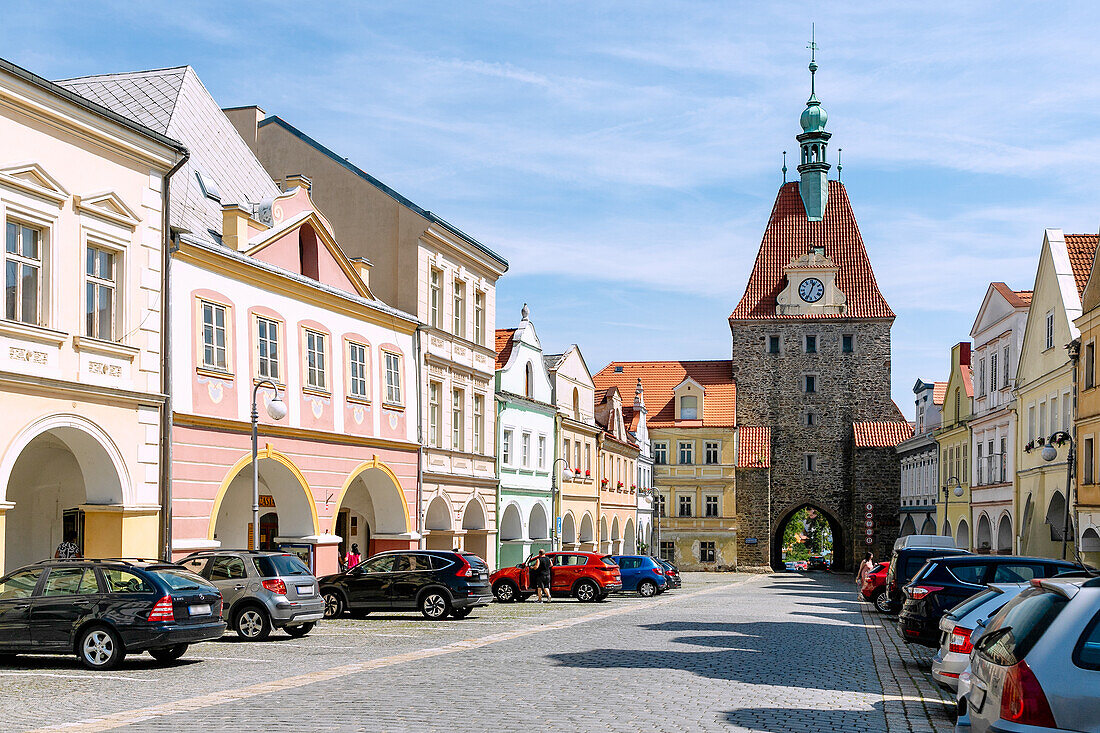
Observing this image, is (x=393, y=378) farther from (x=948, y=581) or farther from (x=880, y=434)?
(x=880, y=434)

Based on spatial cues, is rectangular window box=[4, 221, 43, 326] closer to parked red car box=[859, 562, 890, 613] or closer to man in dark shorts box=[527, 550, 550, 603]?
man in dark shorts box=[527, 550, 550, 603]

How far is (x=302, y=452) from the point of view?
29266 mm

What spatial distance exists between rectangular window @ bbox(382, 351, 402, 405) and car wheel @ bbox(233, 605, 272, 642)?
42.4 ft

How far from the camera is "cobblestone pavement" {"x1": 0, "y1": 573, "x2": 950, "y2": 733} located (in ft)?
38.9

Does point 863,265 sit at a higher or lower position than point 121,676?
higher

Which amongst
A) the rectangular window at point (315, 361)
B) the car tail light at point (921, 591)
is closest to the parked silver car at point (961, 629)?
the car tail light at point (921, 591)

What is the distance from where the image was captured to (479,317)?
41.2 meters

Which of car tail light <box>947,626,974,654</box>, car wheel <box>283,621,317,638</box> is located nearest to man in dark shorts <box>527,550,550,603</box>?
car wheel <box>283,621,317,638</box>

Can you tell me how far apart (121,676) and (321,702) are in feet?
12.4

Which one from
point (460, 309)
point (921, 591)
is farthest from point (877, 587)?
point (921, 591)

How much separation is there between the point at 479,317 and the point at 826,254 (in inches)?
1853

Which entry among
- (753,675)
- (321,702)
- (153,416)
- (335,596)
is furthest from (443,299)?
(321,702)

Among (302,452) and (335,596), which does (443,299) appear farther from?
(335,596)

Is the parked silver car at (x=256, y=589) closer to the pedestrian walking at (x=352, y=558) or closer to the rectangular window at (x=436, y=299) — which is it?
the pedestrian walking at (x=352, y=558)
